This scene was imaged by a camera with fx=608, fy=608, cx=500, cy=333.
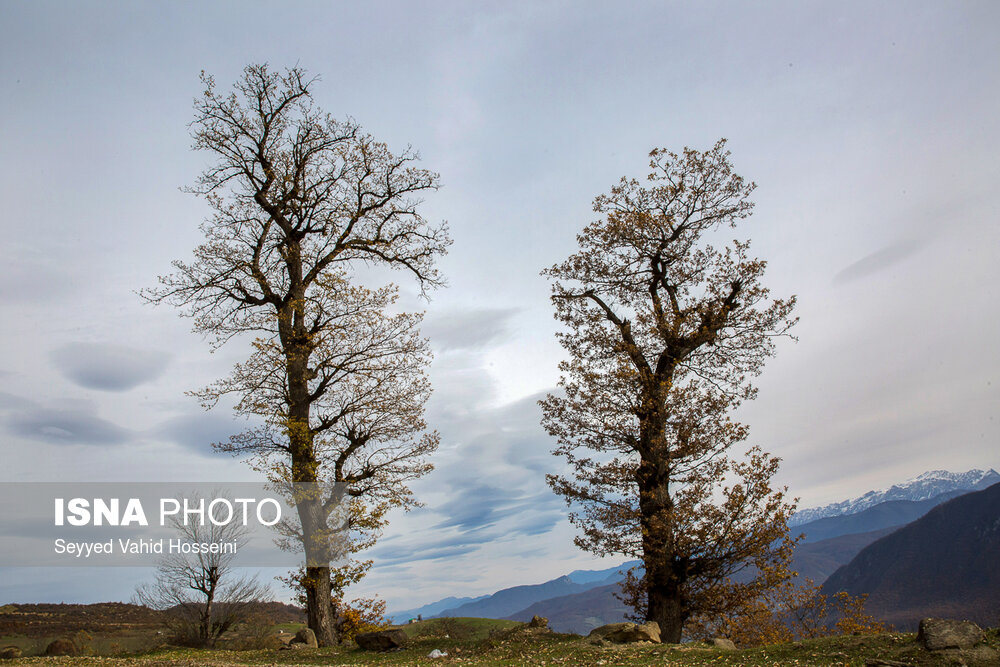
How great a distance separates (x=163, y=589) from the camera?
30.8 m

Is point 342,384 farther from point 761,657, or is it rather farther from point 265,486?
point 761,657

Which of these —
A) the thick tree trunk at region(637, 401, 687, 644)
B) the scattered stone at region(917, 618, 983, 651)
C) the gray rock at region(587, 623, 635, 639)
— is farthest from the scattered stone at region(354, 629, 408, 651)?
the scattered stone at region(917, 618, 983, 651)

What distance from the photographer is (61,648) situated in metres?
23.9

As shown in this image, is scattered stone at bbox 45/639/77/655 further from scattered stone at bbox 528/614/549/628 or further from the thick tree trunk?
the thick tree trunk

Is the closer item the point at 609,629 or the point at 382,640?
the point at 609,629

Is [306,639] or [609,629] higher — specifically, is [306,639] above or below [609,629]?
above

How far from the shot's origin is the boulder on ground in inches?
586

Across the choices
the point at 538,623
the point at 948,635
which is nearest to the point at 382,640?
the point at 538,623

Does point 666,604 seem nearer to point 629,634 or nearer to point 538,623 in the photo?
point 629,634

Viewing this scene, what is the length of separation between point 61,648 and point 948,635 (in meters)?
29.2

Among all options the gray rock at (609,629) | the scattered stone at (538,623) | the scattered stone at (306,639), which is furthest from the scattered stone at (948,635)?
the scattered stone at (306,639)

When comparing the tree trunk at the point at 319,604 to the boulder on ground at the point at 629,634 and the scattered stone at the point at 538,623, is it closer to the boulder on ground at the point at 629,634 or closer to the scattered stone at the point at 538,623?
the scattered stone at the point at 538,623

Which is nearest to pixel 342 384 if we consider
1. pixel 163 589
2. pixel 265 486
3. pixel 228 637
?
pixel 265 486

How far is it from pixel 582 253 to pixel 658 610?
1119 cm
